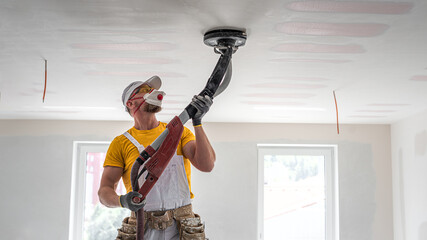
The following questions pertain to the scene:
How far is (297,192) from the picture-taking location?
18.9 ft

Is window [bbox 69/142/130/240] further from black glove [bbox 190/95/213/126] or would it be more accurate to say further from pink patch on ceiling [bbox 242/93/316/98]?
black glove [bbox 190/95/213/126]

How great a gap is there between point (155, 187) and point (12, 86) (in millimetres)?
2082

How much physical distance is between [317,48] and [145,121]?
103 centimetres

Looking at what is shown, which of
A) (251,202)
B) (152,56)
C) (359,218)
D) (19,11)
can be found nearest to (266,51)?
(152,56)

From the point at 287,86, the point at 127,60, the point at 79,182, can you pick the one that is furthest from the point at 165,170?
the point at 79,182

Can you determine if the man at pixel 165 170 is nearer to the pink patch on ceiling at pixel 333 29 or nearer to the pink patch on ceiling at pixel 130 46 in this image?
the pink patch on ceiling at pixel 130 46

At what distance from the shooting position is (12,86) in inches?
142

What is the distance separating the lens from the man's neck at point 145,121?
7.05 ft

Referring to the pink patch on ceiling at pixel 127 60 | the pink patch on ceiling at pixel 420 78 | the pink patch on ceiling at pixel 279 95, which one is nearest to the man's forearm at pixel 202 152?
the pink patch on ceiling at pixel 127 60

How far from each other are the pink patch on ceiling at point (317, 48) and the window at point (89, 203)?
3.55m

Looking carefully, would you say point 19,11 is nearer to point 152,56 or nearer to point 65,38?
point 65,38

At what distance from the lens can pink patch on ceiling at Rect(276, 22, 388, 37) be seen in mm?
2176

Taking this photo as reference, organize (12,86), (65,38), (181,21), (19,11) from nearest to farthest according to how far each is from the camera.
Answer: (19,11), (181,21), (65,38), (12,86)

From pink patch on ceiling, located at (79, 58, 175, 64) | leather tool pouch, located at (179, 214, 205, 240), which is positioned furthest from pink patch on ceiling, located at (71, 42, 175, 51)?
leather tool pouch, located at (179, 214, 205, 240)
